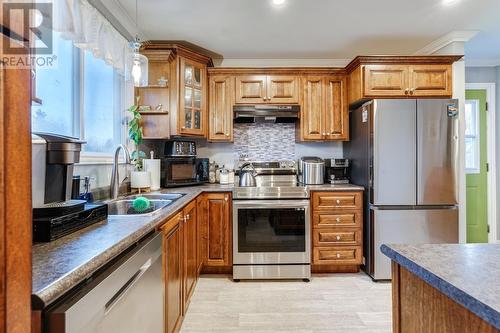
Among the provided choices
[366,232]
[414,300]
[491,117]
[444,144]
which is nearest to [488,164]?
[491,117]

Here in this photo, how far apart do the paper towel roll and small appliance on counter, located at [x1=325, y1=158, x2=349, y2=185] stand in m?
1.94

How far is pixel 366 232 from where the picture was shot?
2857 mm

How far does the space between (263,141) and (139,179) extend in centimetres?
166

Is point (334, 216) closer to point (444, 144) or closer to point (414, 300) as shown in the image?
point (444, 144)

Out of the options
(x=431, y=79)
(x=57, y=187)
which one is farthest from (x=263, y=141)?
(x=57, y=187)

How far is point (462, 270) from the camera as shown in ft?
2.27

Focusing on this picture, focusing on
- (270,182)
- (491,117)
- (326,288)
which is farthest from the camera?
(491,117)

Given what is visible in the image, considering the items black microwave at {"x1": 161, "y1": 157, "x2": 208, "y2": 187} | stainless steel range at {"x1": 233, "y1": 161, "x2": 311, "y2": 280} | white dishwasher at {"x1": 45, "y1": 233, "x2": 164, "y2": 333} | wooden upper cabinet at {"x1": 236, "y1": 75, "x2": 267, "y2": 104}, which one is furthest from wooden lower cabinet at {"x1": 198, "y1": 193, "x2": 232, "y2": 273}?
white dishwasher at {"x1": 45, "y1": 233, "x2": 164, "y2": 333}

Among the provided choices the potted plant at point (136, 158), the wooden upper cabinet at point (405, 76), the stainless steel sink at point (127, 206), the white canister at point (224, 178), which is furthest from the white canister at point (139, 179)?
the wooden upper cabinet at point (405, 76)

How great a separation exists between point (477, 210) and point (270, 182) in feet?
8.93

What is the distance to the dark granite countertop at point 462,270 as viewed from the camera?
54 cm

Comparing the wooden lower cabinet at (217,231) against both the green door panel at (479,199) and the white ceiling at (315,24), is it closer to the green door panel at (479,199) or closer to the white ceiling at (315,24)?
the white ceiling at (315,24)

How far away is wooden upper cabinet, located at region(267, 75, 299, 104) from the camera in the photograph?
127 inches

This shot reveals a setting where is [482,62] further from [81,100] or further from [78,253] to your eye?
[78,253]
